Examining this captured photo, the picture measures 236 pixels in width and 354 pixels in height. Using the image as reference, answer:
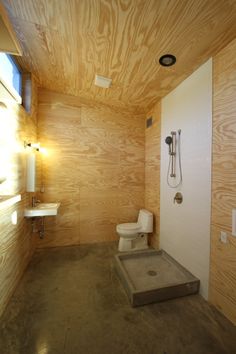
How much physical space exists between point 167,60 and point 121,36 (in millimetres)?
562

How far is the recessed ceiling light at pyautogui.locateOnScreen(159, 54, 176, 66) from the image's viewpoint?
169cm

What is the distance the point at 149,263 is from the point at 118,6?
269 cm

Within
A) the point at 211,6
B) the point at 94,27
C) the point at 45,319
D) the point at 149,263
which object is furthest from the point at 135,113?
the point at 45,319

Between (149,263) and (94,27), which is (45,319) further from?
(94,27)

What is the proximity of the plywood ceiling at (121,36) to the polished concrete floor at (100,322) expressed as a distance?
2453 mm

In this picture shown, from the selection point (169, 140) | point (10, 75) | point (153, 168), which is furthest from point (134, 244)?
point (10, 75)

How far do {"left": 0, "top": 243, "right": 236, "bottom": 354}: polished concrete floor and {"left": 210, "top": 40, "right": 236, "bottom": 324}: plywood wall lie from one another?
239 millimetres

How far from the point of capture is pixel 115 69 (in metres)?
1.98

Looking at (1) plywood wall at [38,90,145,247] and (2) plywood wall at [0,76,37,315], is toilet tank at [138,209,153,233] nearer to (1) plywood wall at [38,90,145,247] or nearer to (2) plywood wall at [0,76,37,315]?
(1) plywood wall at [38,90,145,247]

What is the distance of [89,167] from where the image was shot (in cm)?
297

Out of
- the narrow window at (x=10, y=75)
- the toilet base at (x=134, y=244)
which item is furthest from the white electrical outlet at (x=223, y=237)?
the narrow window at (x=10, y=75)

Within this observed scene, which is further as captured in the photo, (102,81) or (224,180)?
(102,81)

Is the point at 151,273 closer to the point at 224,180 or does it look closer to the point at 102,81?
the point at 224,180

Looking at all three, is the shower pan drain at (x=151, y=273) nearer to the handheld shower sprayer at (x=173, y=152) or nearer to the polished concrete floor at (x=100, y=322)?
the polished concrete floor at (x=100, y=322)
